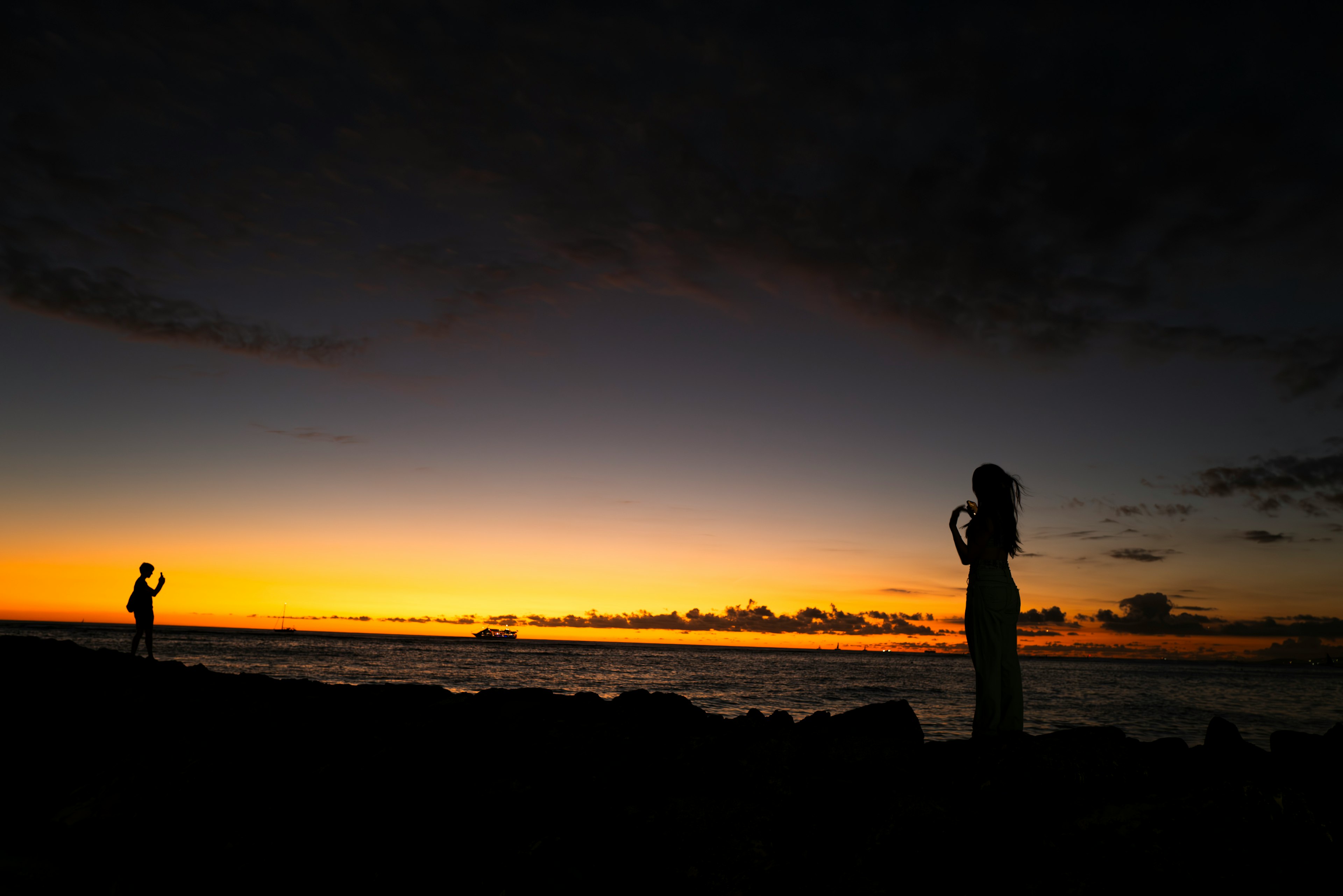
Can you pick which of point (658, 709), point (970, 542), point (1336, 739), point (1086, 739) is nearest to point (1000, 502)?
point (970, 542)

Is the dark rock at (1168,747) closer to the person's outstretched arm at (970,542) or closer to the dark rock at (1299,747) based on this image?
the dark rock at (1299,747)

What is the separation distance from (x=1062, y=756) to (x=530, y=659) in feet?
214

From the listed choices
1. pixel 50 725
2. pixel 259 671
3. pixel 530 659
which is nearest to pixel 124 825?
pixel 50 725

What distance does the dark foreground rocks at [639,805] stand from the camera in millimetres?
4941

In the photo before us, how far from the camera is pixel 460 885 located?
20.2 feet

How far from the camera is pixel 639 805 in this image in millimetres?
7043

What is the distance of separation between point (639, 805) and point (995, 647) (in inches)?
148

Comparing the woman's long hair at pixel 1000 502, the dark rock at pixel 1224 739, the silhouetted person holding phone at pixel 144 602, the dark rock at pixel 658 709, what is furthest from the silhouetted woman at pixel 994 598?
the silhouetted person holding phone at pixel 144 602

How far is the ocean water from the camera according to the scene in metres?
27.0

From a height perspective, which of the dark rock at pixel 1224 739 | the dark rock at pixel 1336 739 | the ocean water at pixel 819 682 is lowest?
the ocean water at pixel 819 682

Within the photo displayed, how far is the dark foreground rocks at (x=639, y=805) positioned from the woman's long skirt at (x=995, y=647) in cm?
52

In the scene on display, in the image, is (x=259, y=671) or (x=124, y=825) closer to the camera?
(x=124, y=825)

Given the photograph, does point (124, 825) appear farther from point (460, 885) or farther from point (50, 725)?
point (50, 725)

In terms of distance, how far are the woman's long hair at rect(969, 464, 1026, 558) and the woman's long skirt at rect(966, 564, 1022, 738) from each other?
33 cm
